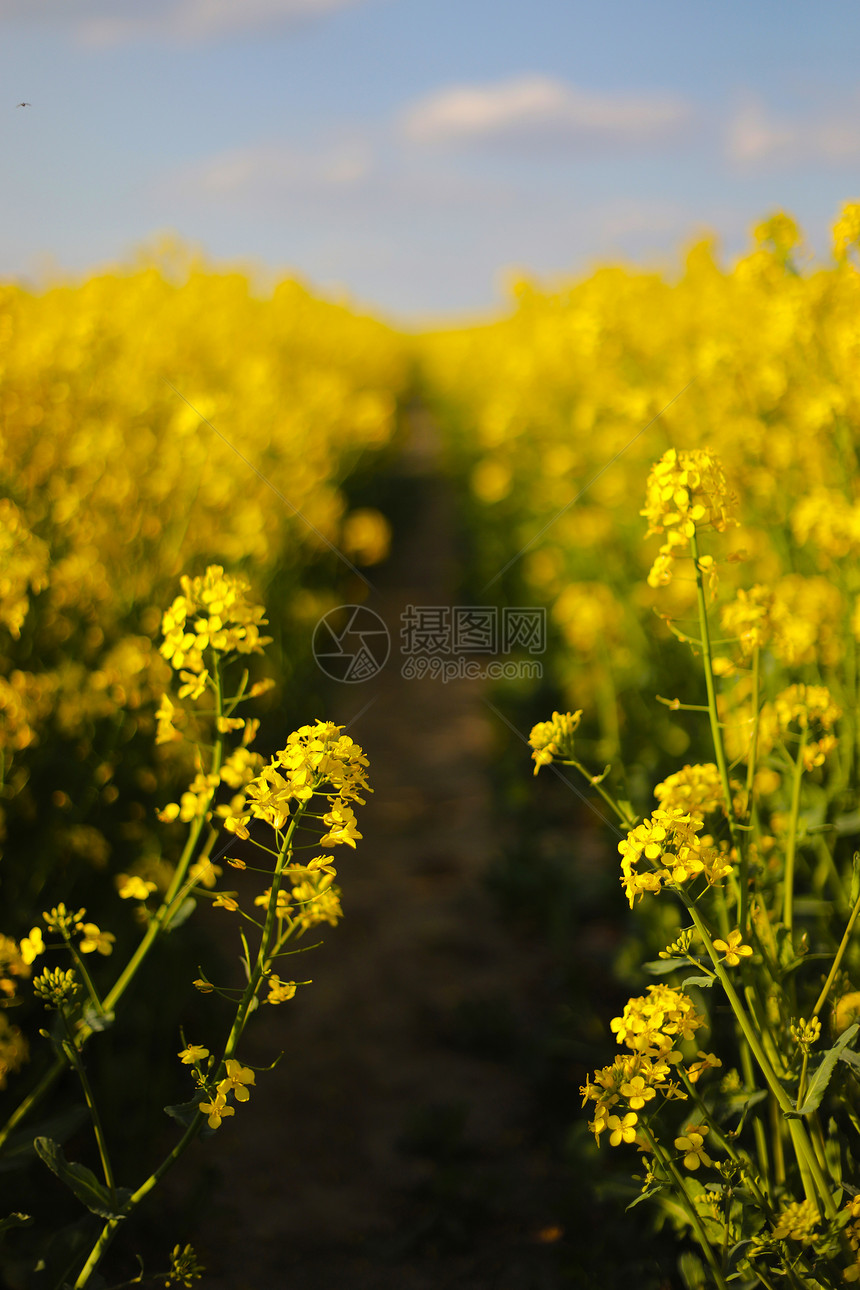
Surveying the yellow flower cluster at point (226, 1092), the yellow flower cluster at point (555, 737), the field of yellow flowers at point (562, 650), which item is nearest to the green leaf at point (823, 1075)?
the field of yellow flowers at point (562, 650)

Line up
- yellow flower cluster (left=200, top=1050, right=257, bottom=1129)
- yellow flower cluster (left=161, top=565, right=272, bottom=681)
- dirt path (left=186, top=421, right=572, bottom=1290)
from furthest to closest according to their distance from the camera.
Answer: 1. dirt path (left=186, top=421, right=572, bottom=1290)
2. yellow flower cluster (left=161, top=565, right=272, bottom=681)
3. yellow flower cluster (left=200, top=1050, right=257, bottom=1129)

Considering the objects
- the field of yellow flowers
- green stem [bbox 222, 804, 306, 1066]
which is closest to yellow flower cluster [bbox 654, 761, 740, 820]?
the field of yellow flowers

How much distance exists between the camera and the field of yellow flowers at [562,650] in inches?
52.6

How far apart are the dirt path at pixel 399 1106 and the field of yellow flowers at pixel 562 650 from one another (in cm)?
26

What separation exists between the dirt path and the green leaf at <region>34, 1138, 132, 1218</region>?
0.85 metres

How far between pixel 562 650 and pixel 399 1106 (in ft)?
9.45

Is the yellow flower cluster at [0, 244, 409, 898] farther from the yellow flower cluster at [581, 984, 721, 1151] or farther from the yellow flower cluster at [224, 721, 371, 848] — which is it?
the yellow flower cluster at [581, 984, 721, 1151]

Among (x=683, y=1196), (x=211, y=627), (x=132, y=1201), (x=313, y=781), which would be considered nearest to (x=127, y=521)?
(x=211, y=627)

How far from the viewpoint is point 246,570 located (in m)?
3.76

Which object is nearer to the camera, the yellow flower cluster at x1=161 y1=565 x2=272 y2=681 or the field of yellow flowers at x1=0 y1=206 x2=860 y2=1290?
the field of yellow flowers at x1=0 y1=206 x2=860 y2=1290

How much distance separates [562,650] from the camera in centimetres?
495

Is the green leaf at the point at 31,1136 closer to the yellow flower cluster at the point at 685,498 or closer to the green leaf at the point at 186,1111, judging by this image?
the green leaf at the point at 186,1111

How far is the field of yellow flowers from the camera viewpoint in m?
1.34

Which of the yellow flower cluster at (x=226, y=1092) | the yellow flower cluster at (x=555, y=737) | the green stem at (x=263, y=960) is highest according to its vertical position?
the yellow flower cluster at (x=555, y=737)
